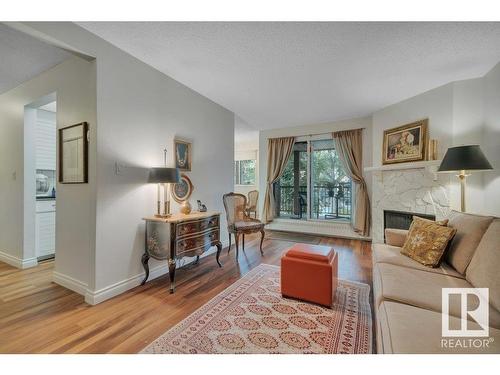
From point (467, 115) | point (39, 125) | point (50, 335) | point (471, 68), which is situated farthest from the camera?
point (39, 125)

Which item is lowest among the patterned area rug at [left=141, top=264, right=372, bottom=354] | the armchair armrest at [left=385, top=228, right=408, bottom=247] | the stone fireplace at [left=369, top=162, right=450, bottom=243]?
the patterned area rug at [left=141, top=264, right=372, bottom=354]

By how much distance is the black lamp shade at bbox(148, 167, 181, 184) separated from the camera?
243 centimetres

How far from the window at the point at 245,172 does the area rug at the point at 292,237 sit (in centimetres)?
284

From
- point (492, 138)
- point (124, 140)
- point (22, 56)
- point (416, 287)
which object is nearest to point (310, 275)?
point (416, 287)

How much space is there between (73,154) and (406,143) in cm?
461

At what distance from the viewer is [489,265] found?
142 cm

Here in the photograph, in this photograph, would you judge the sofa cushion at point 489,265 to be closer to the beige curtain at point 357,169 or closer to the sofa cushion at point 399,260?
the sofa cushion at point 399,260

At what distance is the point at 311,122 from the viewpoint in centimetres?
498

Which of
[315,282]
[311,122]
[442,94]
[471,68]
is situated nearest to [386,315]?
[315,282]

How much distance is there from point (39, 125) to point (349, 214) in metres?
5.86

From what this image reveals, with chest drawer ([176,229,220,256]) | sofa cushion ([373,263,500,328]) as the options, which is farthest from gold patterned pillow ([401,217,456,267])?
chest drawer ([176,229,220,256])

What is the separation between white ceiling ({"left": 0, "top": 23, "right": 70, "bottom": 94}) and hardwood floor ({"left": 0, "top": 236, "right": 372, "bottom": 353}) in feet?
7.85

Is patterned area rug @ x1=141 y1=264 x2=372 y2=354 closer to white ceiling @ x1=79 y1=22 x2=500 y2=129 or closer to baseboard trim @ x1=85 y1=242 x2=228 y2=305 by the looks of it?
baseboard trim @ x1=85 y1=242 x2=228 y2=305

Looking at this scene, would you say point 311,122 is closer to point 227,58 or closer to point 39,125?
point 227,58
